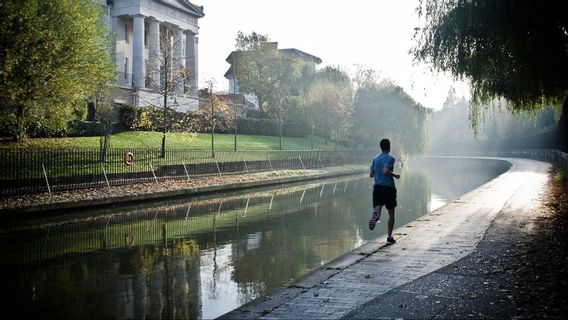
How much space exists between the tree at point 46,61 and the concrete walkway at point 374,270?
16851 mm

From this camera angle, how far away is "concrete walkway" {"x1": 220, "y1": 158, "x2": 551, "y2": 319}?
578 centimetres

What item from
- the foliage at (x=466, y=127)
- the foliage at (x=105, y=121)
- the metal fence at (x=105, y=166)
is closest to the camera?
the metal fence at (x=105, y=166)

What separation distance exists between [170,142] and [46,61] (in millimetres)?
13618

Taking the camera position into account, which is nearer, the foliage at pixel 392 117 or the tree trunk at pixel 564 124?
the tree trunk at pixel 564 124

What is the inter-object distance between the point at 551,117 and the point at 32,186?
48.6 meters

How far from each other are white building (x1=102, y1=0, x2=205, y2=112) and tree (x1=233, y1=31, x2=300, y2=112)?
6.40 metres

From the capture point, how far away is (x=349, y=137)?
204 ft

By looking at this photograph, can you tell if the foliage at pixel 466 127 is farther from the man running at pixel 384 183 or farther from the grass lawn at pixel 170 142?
the man running at pixel 384 183

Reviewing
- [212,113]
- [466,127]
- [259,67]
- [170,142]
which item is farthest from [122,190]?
[466,127]

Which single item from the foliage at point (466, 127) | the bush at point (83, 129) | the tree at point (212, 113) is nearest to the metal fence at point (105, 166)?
the tree at point (212, 113)

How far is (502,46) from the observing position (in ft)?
40.9

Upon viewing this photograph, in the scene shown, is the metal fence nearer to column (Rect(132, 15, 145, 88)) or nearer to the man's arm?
the man's arm

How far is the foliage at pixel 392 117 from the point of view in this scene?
56.1 metres

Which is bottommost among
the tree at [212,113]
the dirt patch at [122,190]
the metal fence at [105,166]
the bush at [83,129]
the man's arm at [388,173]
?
the dirt patch at [122,190]
